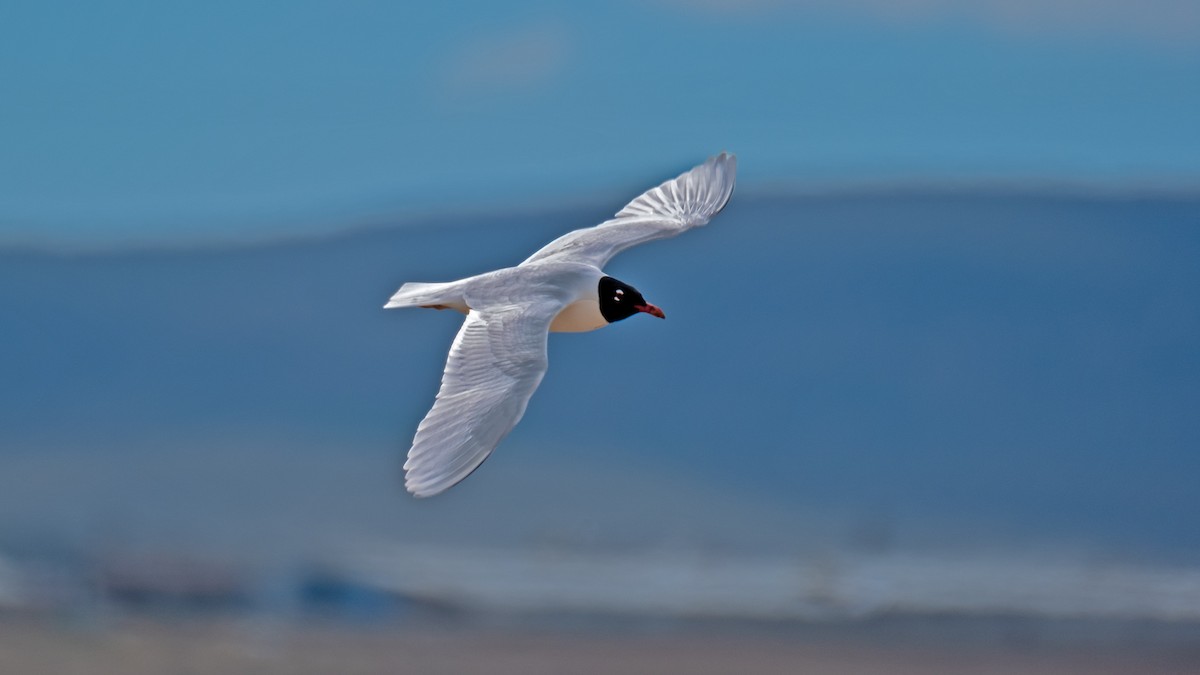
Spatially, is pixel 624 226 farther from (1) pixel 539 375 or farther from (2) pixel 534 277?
(1) pixel 539 375

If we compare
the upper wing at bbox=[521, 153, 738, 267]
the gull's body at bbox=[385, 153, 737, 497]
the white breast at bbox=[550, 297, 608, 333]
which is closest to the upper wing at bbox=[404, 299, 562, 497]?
the gull's body at bbox=[385, 153, 737, 497]

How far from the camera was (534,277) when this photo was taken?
5.38 metres

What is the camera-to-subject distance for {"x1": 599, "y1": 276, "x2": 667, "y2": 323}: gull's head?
5586mm

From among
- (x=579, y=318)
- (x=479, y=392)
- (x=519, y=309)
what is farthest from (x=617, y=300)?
(x=479, y=392)

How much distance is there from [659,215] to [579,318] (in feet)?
3.96

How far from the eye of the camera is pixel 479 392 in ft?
15.0

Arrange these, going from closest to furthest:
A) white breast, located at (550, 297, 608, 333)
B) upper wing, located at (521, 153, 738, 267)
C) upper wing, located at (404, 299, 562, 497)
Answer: upper wing, located at (404, 299, 562, 497)
white breast, located at (550, 297, 608, 333)
upper wing, located at (521, 153, 738, 267)

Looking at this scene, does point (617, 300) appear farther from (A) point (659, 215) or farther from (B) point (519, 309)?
Answer: (A) point (659, 215)

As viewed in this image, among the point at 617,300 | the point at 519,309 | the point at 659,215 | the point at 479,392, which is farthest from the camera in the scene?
the point at 659,215

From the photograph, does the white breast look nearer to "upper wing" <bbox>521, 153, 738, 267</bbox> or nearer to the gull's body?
the gull's body

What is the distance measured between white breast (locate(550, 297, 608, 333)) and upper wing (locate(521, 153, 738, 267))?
452mm

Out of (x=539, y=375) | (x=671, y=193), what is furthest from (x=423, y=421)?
(x=671, y=193)

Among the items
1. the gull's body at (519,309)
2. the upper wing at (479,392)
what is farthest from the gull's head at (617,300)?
the upper wing at (479,392)

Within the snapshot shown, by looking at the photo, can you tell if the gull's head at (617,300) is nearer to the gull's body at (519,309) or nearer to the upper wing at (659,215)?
the gull's body at (519,309)
